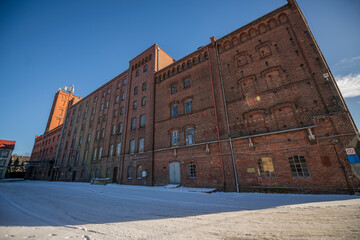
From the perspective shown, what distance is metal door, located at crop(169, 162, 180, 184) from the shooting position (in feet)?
49.1

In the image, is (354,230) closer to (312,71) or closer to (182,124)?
(312,71)

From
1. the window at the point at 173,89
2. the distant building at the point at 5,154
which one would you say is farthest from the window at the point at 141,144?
the distant building at the point at 5,154

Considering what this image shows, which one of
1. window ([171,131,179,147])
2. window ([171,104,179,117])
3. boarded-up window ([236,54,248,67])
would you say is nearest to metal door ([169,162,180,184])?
window ([171,131,179,147])

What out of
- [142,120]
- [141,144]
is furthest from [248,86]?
[141,144]

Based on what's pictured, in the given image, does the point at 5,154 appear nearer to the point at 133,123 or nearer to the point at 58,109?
the point at 58,109

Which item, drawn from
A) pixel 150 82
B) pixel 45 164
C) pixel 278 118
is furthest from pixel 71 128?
pixel 278 118

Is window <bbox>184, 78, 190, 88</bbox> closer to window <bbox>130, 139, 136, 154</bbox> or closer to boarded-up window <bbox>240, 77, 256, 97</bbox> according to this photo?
boarded-up window <bbox>240, 77, 256, 97</bbox>

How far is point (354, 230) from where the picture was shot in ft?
10.9

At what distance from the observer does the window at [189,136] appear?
49.5 feet

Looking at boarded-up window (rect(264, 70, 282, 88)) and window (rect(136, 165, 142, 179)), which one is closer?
boarded-up window (rect(264, 70, 282, 88))

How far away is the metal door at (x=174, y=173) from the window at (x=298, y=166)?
9.22m

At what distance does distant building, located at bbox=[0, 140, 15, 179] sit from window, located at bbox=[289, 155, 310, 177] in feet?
230

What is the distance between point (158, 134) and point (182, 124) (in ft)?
11.5

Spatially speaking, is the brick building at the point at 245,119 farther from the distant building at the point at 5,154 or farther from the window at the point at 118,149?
the distant building at the point at 5,154
